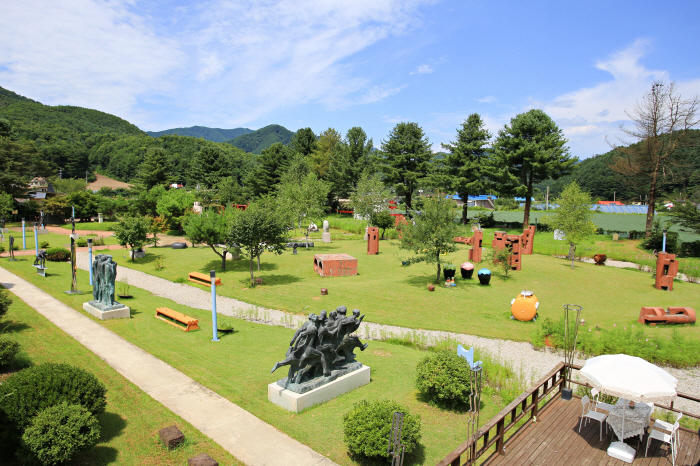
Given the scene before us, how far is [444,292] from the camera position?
20.9 m

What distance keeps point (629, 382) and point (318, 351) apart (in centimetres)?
573

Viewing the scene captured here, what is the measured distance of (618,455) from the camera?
6836 millimetres

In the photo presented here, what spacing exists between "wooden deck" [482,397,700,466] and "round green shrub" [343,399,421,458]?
1288 mm

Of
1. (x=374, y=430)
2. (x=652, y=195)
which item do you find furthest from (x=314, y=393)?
(x=652, y=195)

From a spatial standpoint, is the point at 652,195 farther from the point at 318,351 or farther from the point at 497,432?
the point at 318,351

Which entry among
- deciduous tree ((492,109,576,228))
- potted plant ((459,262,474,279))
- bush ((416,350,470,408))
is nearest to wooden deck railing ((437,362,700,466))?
bush ((416,350,470,408))

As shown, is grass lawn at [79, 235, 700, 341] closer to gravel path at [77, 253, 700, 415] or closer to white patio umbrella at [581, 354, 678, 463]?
gravel path at [77, 253, 700, 415]

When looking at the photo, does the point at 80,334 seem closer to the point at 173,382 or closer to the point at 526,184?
the point at 173,382

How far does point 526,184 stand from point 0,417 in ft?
170

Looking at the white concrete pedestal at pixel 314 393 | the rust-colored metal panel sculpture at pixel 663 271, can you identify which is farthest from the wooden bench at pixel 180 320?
the rust-colored metal panel sculpture at pixel 663 271

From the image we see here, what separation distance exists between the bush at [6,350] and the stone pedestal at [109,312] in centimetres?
523

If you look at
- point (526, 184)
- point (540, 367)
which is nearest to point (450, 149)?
point (526, 184)

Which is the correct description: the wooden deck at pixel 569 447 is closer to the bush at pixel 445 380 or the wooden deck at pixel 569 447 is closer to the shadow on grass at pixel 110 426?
the bush at pixel 445 380

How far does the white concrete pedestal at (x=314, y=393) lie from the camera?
329 inches
